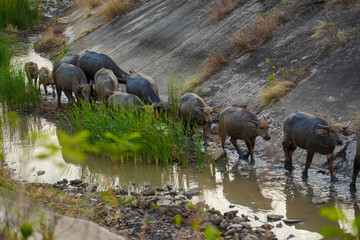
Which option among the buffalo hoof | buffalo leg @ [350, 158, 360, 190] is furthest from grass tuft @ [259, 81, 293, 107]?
buffalo leg @ [350, 158, 360, 190]

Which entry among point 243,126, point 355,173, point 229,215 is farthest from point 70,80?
point 355,173

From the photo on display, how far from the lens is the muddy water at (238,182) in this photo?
694 cm

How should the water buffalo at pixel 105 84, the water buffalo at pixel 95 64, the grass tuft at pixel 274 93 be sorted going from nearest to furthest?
the grass tuft at pixel 274 93 < the water buffalo at pixel 105 84 < the water buffalo at pixel 95 64

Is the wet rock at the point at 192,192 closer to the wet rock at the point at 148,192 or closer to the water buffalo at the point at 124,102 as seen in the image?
the wet rock at the point at 148,192

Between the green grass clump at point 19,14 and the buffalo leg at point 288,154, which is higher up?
the green grass clump at point 19,14

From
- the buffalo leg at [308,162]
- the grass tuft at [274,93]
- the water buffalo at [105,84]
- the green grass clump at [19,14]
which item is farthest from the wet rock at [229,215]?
the green grass clump at [19,14]

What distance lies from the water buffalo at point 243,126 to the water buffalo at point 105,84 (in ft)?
10.5

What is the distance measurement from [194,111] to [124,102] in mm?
1488

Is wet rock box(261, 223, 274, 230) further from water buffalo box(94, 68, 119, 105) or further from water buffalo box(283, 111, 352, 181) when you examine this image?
water buffalo box(94, 68, 119, 105)

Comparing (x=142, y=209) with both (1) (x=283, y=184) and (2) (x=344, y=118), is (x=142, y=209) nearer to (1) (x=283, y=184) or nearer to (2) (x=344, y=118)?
(1) (x=283, y=184)

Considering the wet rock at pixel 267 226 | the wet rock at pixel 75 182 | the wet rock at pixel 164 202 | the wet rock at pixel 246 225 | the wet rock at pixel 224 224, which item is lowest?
the wet rock at pixel 267 226

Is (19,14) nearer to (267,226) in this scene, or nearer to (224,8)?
(224,8)

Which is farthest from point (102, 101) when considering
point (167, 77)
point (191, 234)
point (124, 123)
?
point (191, 234)

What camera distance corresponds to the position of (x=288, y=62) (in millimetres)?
11742
